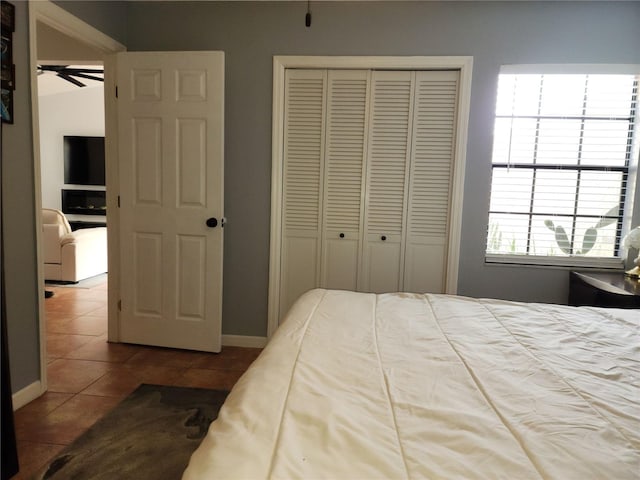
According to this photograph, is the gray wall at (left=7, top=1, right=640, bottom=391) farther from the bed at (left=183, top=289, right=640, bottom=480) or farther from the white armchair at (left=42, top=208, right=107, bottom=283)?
the white armchair at (left=42, top=208, right=107, bottom=283)

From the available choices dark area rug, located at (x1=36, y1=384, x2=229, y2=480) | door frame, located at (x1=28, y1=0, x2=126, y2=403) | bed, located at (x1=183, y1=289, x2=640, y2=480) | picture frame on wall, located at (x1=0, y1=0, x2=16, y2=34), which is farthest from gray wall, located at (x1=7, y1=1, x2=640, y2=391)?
bed, located at (x1=183, y1=289, x2=640, y2=480)

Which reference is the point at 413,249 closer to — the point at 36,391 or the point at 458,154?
the point at 458,154

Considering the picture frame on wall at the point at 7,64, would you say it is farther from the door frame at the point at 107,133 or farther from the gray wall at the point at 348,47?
the gray wall at the point at 348,47

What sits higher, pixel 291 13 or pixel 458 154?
pixel 291 13

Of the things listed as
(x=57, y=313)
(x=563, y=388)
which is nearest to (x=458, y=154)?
(x=563, y=388)

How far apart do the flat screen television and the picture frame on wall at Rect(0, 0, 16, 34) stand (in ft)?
18.3

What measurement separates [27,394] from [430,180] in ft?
9.25

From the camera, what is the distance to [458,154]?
2932 mm

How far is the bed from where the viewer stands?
2.57ft

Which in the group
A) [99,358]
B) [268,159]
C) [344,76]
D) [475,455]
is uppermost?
[344,76]

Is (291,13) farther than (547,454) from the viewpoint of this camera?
Yes

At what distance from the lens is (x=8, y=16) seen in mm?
2035

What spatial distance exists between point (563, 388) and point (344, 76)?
250 centimetres

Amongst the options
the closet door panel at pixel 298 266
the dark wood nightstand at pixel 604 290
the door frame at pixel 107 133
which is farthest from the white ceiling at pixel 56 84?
the dark wood nightstand at pixel 604 290
